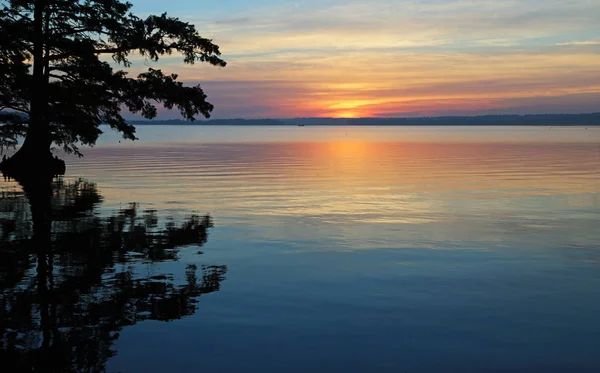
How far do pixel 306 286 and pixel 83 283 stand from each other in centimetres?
406

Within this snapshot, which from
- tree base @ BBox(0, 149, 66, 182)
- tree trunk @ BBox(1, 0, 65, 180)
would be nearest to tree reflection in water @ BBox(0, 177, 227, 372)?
tree trunk @ BBox(1, 0, 65, 180)

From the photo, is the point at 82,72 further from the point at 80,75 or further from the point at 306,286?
the point at 306,286

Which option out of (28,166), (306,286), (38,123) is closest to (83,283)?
(306,286)

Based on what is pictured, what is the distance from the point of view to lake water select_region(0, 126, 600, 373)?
8242 millimetres

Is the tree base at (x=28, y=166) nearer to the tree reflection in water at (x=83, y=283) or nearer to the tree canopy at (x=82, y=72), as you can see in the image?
the tree canopy at (x=82, y=72)

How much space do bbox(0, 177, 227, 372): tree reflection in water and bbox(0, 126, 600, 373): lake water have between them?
0.04 metres

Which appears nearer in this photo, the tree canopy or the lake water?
the lake water

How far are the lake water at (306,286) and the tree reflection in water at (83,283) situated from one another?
0.04 m

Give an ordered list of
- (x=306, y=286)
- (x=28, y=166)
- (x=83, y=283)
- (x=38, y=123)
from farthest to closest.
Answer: (x=28, y=166)
(x=38, y=123)
(x=306, y=286)
(x=83, y=283)

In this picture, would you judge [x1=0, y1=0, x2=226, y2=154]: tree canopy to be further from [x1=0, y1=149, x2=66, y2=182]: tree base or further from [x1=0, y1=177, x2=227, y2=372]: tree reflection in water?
[x1=0, y1=177, x2=227, y2=372]: tree reflection in water

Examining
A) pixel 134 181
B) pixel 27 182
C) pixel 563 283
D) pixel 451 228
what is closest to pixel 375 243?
pixel 451 228

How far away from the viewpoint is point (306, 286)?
11.9 m

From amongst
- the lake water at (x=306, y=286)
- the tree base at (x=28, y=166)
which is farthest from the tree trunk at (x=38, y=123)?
the lake water at (x=306, y=286)

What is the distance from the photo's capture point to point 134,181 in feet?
116
